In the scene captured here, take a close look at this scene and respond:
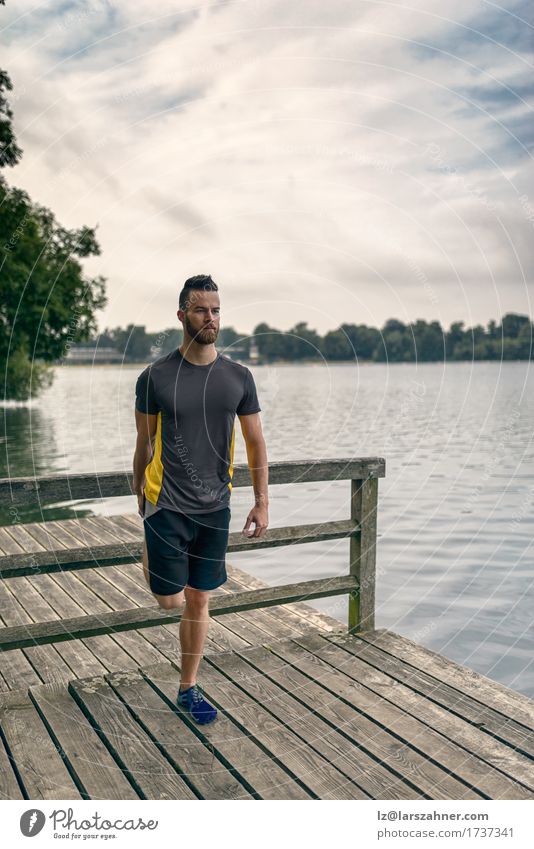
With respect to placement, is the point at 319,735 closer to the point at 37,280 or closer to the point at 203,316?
the point at 203,316

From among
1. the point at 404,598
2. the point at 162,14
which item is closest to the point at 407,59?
the point at 162,14

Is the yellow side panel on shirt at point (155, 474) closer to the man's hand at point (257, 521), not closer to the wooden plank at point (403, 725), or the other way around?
the man's hand at point (257, 521)

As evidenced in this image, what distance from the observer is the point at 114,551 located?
4.92 metres

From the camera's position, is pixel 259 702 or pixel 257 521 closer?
pixel 257 521

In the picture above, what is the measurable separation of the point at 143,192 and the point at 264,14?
4.72 ft

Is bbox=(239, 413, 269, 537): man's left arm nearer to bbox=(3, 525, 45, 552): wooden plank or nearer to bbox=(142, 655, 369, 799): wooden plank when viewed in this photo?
bbox=(142, 655, 369, 799): wooden plank

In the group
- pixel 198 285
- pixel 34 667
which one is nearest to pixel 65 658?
pixel 34 667

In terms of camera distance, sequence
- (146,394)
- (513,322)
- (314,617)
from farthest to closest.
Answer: (513,322) → (314,617) → (146,394)

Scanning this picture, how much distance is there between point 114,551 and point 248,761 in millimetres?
1630

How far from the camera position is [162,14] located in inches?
207

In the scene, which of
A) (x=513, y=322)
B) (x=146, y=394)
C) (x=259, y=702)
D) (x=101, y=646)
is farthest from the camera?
(x=513, y=322)

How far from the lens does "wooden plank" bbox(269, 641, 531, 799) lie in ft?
11.9

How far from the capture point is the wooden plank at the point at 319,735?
3596 mm

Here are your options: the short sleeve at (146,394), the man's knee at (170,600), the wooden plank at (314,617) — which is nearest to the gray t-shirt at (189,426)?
the short sleeve at (146,394)
